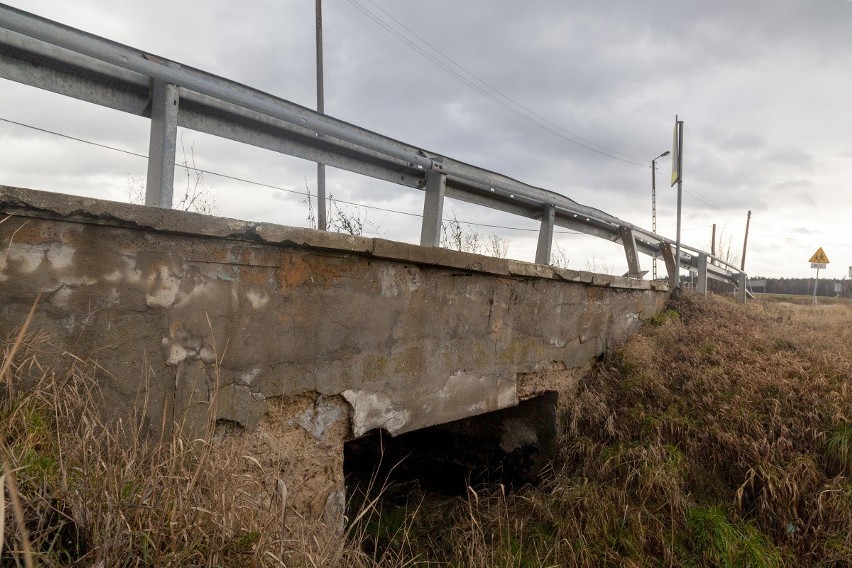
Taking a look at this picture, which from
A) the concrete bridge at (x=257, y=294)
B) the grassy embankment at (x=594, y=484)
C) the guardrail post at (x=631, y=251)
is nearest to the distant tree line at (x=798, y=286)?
the guardrail post at (x=631, y=251)

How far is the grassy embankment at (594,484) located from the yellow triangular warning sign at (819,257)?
13.5 metres

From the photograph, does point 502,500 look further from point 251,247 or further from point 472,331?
point 251,247

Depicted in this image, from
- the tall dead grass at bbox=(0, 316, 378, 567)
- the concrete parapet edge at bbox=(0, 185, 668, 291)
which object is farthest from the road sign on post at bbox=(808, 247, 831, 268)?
the tall dead grass at bbox=(0, 316, 378, 567)

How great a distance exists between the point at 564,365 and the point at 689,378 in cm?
111

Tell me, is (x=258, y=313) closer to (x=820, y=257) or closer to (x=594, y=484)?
(x=594, y=484)

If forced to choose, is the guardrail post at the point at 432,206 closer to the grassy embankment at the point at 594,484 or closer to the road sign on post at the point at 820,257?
the grassy embankment at the point at 594,484

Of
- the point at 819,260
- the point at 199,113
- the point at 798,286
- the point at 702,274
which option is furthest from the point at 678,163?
the point at 798,286

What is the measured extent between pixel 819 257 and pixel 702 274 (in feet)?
40.0

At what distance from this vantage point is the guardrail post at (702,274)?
8149 millimetres

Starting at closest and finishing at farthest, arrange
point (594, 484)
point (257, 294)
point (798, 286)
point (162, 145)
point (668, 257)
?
1. point (162, 145)
2. point (257, 294)
3. point (594, 484)
4. point (668, 257)
5. point (798, 286)

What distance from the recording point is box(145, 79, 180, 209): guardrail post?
7.84 ft

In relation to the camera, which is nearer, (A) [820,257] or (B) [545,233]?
(B) [545,233]

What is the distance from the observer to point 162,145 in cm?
240

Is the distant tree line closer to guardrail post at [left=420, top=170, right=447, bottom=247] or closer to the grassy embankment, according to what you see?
the grassy embankment
